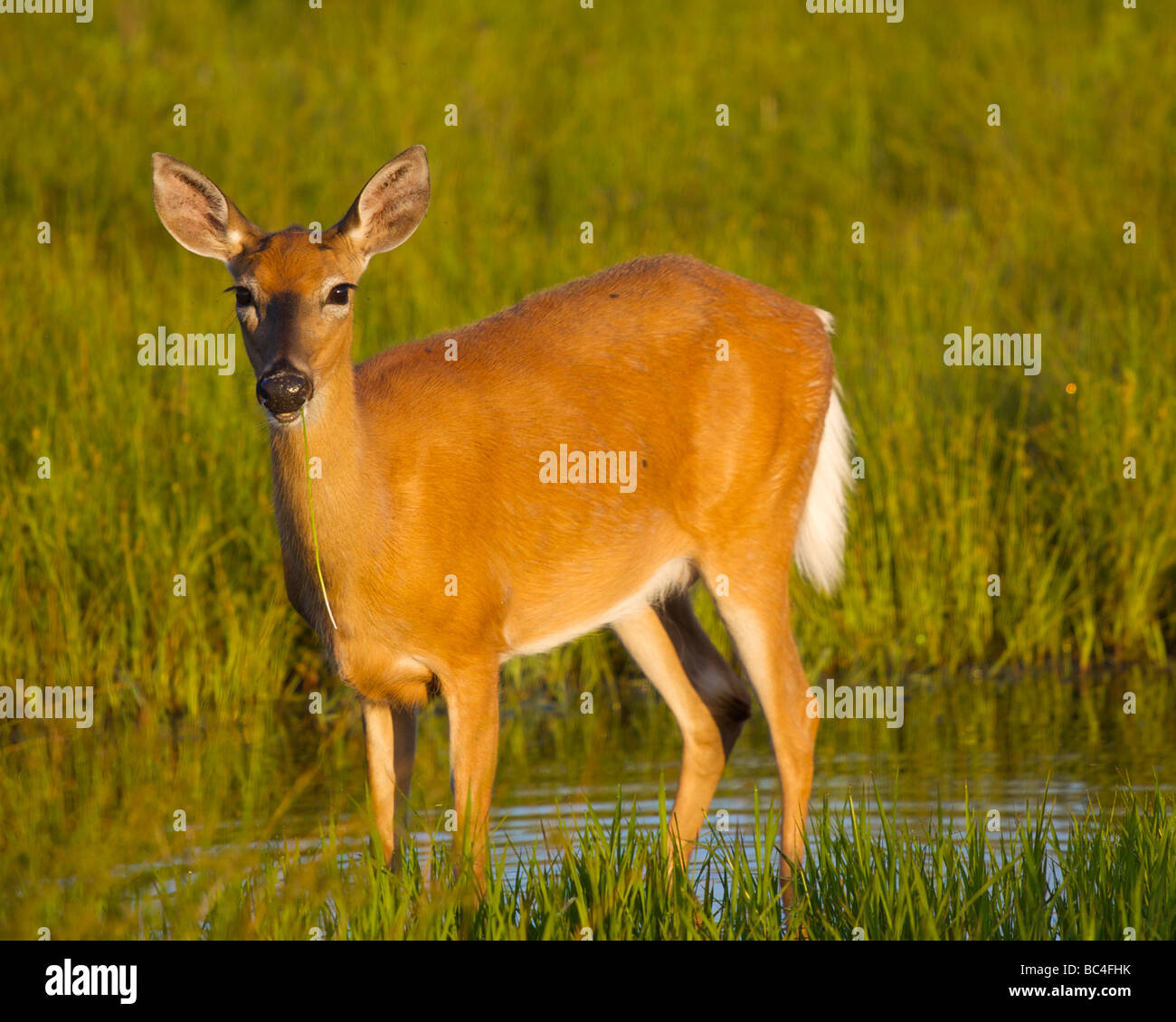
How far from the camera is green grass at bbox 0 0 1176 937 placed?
21.1ft

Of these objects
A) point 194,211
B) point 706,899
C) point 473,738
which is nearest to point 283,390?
point 194,211

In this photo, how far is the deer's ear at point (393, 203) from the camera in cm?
587

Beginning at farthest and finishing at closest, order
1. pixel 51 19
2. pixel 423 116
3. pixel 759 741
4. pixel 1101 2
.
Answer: pixel 1101 2 < pixel 51 19 < pixel 423 116 < pixel 759 741

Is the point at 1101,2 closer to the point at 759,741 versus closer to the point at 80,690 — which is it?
the point at 759,741

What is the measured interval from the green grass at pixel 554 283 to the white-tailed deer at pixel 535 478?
82 centimetres

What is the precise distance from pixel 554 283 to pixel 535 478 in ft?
14.5

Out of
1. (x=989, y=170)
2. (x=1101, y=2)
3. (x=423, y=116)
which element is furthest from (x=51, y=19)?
(x=1101, y=2)

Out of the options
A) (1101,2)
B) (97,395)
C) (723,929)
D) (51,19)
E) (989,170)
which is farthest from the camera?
(1101,2)

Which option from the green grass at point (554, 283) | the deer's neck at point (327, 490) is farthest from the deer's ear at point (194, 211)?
the green grass at point (554, 283)

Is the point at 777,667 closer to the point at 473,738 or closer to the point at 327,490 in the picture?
the point at 473,738

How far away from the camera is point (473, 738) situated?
19.1 ft

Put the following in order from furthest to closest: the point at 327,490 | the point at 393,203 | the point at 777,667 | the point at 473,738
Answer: the point at 777,667, the point at 393,203, the point at 473,738, the point at 327,490
